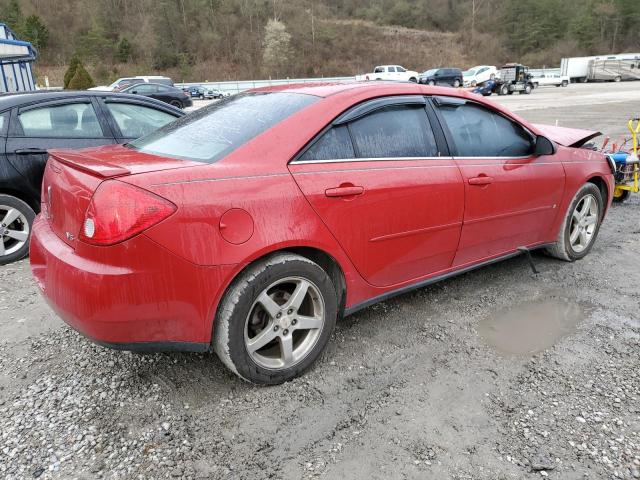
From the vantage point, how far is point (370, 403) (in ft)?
8.27

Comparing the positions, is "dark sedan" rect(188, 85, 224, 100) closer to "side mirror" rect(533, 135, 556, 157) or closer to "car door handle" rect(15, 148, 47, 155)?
"car door handle" rect(15, 148, 47, 155)

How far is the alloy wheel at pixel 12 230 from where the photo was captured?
181 inches

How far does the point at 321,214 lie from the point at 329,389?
3.06ft

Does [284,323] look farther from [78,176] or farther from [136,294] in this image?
[78,176]

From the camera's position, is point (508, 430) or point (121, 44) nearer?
Answer: point (508, 430)

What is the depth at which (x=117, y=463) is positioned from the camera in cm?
212

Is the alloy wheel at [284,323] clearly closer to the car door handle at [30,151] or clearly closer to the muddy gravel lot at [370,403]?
the muddy gravel lot at [370,403]

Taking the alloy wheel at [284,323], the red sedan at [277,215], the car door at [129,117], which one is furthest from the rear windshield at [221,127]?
the car door at [129,117]

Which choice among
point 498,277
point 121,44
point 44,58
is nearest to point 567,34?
point 121,44

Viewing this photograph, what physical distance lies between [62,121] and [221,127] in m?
2.95

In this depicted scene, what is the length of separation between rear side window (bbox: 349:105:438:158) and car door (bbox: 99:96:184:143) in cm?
322

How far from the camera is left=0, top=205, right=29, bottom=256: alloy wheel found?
181 inches

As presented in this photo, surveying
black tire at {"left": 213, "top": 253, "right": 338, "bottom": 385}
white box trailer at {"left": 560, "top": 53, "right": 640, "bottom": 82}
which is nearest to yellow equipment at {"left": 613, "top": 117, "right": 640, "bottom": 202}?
black tire at {"left": 213, "top": 253, "right": 338, "bottom": 385}

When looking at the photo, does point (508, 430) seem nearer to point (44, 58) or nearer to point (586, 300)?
point (586, 300)
